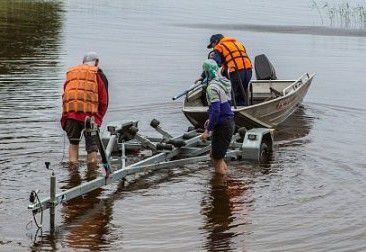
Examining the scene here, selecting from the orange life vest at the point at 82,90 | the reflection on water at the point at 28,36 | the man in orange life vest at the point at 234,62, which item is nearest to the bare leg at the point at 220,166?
the orange life vest at the point at 82,90

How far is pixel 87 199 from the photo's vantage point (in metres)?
9.67

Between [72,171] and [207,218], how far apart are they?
2.91 metres

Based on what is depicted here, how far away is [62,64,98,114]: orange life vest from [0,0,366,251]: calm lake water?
1.01 m

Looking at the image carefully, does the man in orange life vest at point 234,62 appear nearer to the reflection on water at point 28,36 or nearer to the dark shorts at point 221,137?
the dark shorts at point 221,137

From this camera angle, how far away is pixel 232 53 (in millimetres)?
14555

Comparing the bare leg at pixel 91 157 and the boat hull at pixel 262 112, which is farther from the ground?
the boat hull at pixel 262 112

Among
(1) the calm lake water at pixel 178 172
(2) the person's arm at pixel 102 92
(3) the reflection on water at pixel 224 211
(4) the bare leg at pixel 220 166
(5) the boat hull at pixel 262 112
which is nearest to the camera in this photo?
(3) the reflection on water at pixel 224 211

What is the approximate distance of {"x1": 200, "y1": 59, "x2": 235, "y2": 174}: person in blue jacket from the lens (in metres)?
10.6

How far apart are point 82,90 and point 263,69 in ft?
26.7

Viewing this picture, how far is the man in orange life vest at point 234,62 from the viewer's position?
14383 mm

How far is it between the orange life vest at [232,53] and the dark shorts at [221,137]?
12.1 feet

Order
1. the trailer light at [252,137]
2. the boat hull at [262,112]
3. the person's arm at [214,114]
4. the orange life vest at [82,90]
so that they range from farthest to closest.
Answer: the boat hull at [262,112] → the trailer light at [252,137] → the orange life vest at [82,90] → the person's arm at [214,114]

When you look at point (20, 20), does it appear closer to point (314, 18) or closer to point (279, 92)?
point (314, 18)

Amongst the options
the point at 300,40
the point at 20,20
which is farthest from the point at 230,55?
the point at 20,20
